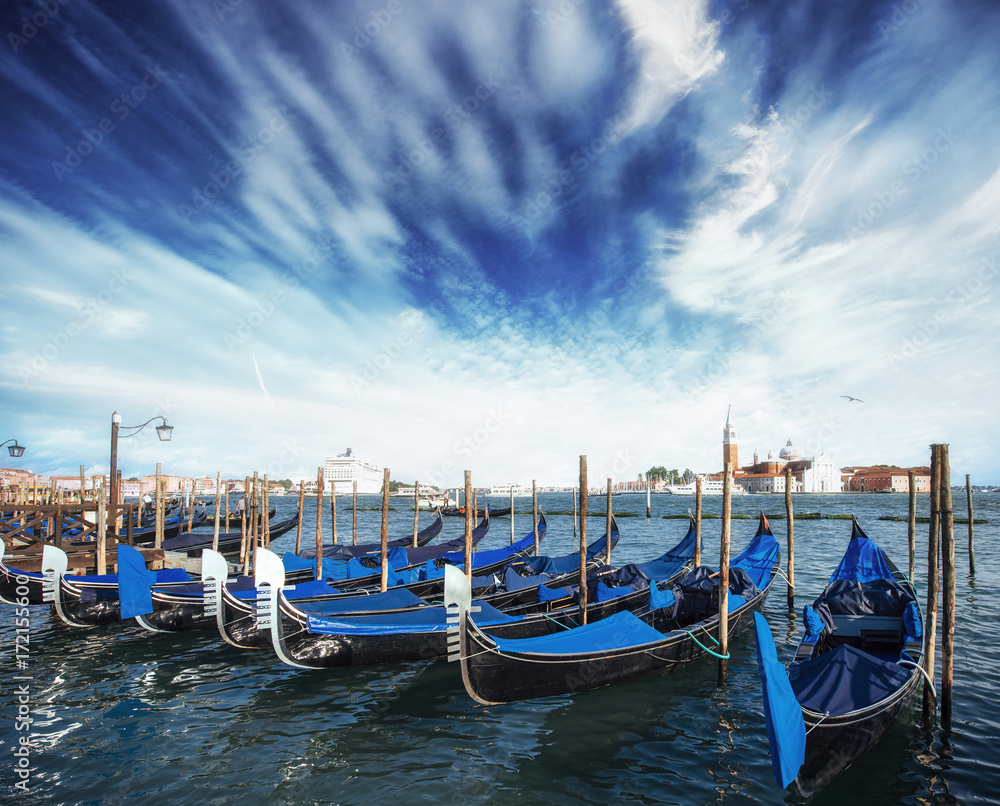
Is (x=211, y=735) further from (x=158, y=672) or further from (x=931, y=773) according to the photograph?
(x=931, y=773)

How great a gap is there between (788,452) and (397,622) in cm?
12244

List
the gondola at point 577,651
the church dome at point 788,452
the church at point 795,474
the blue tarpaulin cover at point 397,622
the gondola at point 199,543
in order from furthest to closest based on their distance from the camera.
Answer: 1. the church dome at point 788,452
2. the church at point 795,474
3. the gondola at point 199,543
4. the blue tarpaulin cover at point 397,622
5. the gondola at point 577,651

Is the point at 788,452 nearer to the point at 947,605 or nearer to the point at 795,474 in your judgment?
the point at 795,474

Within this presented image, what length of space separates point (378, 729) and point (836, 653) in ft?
16.0

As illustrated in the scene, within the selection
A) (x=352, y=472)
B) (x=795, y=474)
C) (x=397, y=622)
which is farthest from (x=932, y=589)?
(x=795, y=474)

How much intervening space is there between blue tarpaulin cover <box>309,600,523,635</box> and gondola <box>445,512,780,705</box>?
322 mm

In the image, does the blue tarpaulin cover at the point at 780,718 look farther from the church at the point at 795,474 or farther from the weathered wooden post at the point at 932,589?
the church at the point at 795,474

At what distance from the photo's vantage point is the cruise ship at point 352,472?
106125 mm

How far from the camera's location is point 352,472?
107 m

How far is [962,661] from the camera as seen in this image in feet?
25.4

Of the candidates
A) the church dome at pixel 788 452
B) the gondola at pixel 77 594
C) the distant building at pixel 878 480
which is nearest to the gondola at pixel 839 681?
the gondola at pixel 77 594

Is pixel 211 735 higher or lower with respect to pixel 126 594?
lower

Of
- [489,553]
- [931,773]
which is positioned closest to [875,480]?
[489,553]

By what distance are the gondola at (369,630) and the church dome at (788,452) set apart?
118 m
